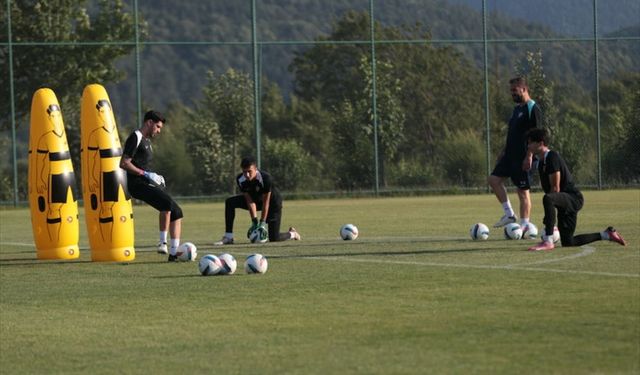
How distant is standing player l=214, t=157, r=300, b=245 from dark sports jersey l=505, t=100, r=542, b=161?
11.1ft

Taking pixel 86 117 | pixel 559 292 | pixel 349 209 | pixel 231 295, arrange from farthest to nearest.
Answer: pixel 349 209 < pixel 86 117 < pixel 231 295 < pixel 559 292

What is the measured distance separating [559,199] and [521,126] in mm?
2495

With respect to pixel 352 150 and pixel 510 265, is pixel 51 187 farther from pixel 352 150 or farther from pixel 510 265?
pixel 352 150

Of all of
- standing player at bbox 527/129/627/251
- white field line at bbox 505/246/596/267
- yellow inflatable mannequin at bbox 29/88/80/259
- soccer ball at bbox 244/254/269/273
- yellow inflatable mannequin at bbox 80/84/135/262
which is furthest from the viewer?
yellow inflatable mannequin at bbox 29/88/80/259

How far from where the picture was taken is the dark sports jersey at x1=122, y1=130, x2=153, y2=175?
17141 mm

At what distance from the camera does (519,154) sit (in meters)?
18.6

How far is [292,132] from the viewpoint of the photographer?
A: 54.5m

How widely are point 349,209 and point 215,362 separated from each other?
21572 mm

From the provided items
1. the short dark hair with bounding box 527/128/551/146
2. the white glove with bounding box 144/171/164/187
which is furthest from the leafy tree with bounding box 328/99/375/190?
the short dark hair with bounding box 527/128/551/146

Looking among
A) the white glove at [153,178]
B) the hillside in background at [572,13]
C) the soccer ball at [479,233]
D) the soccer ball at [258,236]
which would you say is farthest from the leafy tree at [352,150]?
the white glove at [153,178]

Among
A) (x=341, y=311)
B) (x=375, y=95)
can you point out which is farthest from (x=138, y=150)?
(x=375, y=95)

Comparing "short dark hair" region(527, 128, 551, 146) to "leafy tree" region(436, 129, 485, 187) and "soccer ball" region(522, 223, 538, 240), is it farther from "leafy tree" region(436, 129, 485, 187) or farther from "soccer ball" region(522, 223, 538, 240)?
"leafy tree" region(436, 129, 485, 187)

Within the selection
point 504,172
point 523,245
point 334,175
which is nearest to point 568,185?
point 523,245

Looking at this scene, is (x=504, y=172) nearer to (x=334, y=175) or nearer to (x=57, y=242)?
(x=57, y=242)
